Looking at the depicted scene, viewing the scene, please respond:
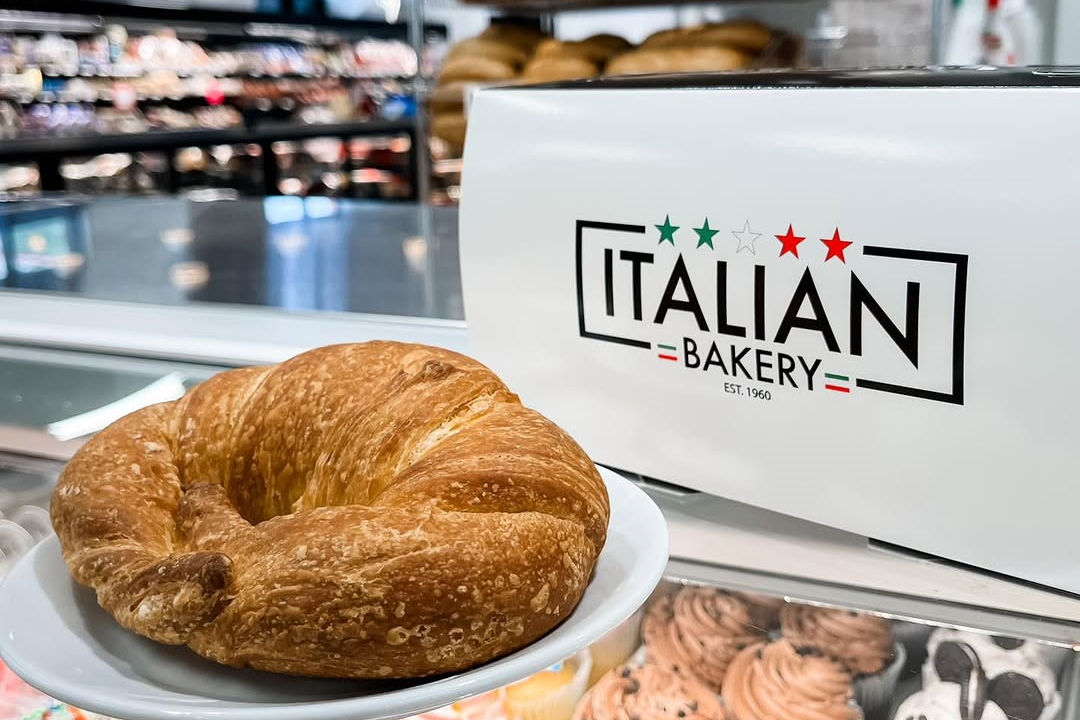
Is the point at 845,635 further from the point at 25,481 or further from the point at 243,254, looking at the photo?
the point at 243,254

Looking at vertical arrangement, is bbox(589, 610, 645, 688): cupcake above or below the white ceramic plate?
below

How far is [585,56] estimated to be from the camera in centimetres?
263

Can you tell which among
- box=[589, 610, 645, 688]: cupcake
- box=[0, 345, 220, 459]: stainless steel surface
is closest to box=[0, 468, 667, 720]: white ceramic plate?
box=[589, 610, 645, 688]: cupcake

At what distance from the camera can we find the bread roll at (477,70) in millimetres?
2789

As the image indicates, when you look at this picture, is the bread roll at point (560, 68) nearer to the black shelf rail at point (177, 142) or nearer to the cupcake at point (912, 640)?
the cupcake at point (912, 640)

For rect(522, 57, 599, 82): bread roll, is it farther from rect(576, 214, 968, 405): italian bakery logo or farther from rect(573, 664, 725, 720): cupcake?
rect(573, 664, 725, 720): cupcake

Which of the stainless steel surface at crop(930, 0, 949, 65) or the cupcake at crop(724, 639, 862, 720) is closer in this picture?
the cupcake at crop(724, 639, 862, 720)

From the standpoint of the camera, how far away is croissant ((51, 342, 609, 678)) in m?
0.37

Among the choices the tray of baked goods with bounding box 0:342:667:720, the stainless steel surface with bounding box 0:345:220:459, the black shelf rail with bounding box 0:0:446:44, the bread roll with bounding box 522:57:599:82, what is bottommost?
the stainless steel surface with bounding box 0:345:220:459

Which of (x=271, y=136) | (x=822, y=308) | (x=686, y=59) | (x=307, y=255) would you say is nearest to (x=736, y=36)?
(x=686, y=59)

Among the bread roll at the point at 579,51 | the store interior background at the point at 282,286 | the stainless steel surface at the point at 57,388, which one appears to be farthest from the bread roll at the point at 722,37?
the stainless steel surface at the point at 57,388

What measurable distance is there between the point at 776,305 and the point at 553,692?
253mm

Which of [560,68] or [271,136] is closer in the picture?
[560,68]

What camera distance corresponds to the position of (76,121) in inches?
217
